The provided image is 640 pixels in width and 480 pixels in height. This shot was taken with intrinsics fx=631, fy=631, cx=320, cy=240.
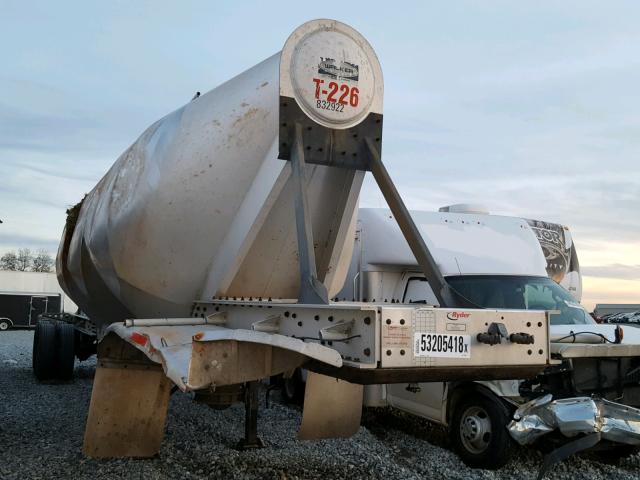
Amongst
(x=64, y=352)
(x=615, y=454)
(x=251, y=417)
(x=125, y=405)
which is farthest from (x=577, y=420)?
(x=64, y=352)

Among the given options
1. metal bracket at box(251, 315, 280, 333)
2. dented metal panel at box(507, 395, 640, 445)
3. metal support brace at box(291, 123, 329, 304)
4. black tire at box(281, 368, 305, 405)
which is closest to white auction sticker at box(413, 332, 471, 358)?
metal support brace at box(291, 123, 329, 304)

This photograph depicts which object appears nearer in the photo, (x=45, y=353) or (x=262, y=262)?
(x=262, y=262)

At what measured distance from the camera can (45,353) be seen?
10953 millimetres

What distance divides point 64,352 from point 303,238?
8.36 m

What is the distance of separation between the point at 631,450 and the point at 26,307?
32.1 metres

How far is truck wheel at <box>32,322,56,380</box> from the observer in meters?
10.9

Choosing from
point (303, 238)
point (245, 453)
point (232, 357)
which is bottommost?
point (245, 453)

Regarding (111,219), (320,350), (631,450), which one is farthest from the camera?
(631,450)

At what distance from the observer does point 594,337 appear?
6.02m

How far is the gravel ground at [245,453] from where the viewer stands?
5398 millimetres

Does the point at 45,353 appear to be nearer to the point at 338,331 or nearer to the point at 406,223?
the point at 406,223

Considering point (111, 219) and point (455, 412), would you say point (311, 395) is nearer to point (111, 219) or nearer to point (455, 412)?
point (455, 412)

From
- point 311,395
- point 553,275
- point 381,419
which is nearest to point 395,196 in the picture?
point 311,395

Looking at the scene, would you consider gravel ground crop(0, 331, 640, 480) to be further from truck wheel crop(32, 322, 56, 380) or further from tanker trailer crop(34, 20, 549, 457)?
truck wheel crop(32, 322, 56, 380)
